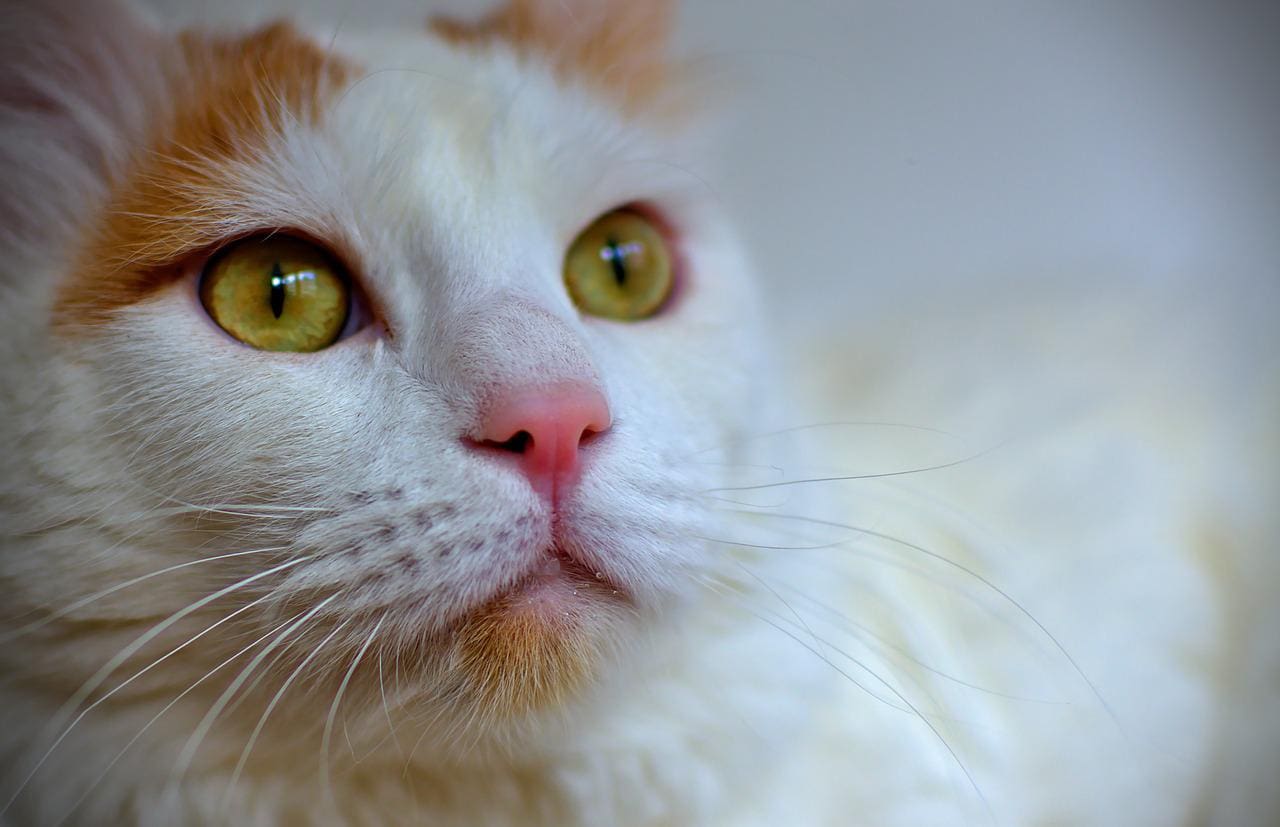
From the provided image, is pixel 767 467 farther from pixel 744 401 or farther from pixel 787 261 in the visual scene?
pixel 787 261

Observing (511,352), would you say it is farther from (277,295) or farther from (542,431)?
(277,295)

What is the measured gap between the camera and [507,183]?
769 mm

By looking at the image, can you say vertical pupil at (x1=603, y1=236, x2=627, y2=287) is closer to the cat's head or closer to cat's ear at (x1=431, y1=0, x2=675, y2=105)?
the cat's head

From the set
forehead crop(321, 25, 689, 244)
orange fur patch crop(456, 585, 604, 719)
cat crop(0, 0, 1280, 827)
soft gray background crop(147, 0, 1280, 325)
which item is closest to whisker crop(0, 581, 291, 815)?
cat crop(0, 0, 1280, 827)

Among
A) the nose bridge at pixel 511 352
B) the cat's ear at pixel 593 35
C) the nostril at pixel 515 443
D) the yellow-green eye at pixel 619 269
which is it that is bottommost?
the nostril at pixel 515 443

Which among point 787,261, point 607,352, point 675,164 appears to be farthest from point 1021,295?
point 607,352

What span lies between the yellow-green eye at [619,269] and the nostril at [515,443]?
0.24 m

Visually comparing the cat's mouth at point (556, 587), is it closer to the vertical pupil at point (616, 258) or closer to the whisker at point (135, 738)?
the whisker at point (135, 738)

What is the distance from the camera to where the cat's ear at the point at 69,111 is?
2.43ft

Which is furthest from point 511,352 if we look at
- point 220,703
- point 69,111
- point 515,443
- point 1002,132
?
point 1002,132

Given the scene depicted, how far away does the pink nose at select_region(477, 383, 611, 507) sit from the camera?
624mm

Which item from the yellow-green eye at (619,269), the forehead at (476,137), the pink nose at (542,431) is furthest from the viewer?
the yellow-green eye at (619,269)

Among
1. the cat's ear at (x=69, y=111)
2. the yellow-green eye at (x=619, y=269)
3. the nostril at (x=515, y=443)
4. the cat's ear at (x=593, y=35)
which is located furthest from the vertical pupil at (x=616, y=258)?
the cat's ear at (x=69, y=111)

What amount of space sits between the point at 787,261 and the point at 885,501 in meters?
0.48
